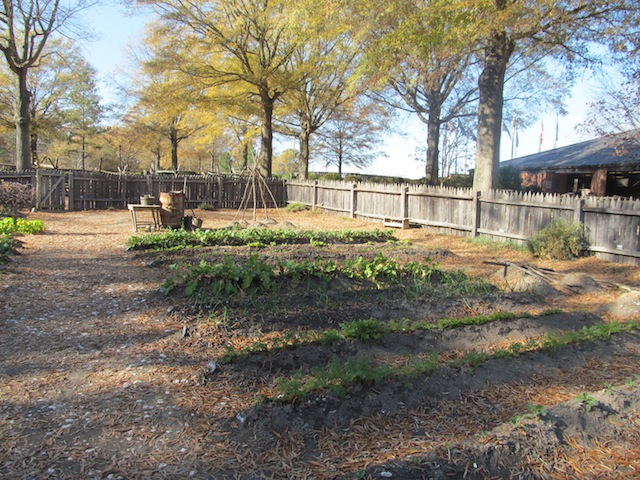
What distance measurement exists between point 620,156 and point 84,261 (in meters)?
22.0

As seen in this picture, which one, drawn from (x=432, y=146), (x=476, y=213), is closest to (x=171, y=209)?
(x=476, y=213)

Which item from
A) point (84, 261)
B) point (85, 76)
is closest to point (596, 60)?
point (84, 261)

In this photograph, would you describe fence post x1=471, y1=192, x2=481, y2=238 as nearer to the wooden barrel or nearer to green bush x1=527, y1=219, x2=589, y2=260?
green bush x1=527, y1=219, x2=589, y2=260

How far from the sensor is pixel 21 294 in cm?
616

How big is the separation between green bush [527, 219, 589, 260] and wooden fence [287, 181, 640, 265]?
0.21 meters

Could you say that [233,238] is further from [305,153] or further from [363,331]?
[305,153]

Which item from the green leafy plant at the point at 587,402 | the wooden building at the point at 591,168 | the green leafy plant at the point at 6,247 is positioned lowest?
the green leafy plant at the point at 587,402

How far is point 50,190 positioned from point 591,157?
2405 centimetres

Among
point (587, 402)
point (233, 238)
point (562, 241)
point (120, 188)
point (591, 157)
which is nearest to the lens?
point (587, 402)

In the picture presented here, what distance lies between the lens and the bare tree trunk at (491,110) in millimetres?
14195

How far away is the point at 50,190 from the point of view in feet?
59.7

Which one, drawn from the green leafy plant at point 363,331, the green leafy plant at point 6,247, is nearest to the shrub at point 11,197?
the green leafy plant at point 6,247

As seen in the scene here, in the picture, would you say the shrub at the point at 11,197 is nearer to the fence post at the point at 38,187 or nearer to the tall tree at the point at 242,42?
the fence post at the point at 38,187

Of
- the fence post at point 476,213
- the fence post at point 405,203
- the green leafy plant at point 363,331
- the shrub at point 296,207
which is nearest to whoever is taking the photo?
the green leafy plant at point 363,331
